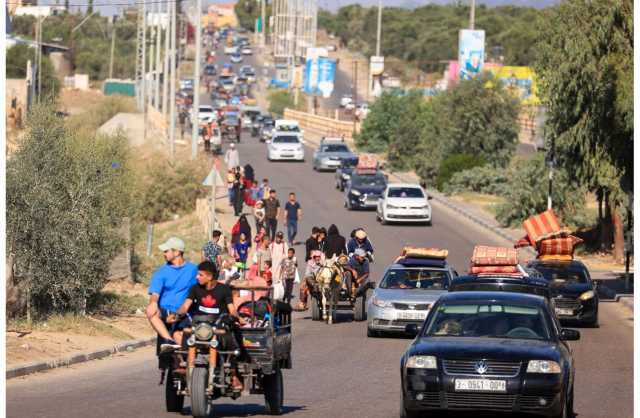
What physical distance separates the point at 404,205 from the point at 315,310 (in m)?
23.5

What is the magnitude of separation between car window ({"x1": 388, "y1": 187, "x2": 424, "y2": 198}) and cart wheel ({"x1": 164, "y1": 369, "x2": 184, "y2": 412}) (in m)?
37.3

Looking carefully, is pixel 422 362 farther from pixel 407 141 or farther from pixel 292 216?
pixel 407 141

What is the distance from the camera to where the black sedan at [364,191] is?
5591 cm

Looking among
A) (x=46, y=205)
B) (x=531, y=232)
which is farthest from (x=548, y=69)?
(x=46, y=205)

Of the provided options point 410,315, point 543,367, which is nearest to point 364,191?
point 410,315

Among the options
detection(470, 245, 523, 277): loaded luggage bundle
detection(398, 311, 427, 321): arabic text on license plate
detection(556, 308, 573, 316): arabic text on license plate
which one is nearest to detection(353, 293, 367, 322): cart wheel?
detection(470, 245, 523, 277): loaded luggage bundle

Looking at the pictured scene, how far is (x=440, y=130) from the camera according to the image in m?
71.2

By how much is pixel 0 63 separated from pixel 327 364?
6.32m

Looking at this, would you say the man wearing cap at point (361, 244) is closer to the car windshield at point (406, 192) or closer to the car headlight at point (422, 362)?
the car headlight at point (422, 362)

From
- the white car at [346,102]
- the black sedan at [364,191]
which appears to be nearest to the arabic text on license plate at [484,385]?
the black sedan at [364,191]

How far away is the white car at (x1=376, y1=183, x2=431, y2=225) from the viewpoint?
51562 mm

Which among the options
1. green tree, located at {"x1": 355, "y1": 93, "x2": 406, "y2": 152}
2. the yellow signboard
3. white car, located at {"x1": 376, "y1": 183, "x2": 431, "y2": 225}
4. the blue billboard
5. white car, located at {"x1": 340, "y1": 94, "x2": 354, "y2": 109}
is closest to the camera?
white car, located at {"x1": 376, "y1": 183, "x2": 431, "y2": 225}

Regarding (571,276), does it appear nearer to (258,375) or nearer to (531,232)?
(531,232)

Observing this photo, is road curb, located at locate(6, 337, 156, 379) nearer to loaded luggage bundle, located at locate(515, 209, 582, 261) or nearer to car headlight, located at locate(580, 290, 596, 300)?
car headlight, located at locate(580, 290, 596, 300)
